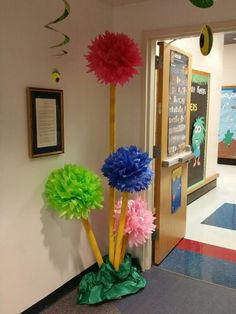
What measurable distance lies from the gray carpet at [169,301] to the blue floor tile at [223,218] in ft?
4.46

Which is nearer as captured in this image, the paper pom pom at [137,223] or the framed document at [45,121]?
the framed document at [45,121]

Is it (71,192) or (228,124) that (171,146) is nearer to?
(71,192)

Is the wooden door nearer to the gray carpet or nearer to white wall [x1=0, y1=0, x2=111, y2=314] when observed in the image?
the gray carpet

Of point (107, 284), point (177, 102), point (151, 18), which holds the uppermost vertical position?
point (151, 18)

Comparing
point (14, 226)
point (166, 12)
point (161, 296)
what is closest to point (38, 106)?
point (14, 226)

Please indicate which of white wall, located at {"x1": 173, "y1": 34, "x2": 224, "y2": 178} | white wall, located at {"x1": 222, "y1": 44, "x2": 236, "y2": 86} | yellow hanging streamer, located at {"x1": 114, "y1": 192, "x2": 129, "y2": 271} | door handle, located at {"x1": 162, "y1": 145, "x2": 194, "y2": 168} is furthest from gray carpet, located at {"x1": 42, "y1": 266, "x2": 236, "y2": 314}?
white wall, located at {"x1": 222, "y1": 44, "x2": 236, "y2": 86}

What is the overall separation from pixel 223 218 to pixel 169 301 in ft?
6.48

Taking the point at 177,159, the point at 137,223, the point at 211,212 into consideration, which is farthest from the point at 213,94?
the point at 137,223

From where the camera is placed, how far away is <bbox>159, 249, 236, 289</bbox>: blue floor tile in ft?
8.76

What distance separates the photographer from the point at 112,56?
200 cm

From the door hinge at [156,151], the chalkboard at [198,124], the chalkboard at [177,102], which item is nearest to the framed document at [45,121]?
the door hinge at [156,151]

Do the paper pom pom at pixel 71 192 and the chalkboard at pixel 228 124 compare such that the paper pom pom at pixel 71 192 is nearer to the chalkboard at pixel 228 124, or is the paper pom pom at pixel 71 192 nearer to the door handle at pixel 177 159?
the door handle at pixel 177 159

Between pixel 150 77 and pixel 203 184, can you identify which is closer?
pixel 150 77

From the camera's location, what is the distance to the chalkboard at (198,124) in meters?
4.39
